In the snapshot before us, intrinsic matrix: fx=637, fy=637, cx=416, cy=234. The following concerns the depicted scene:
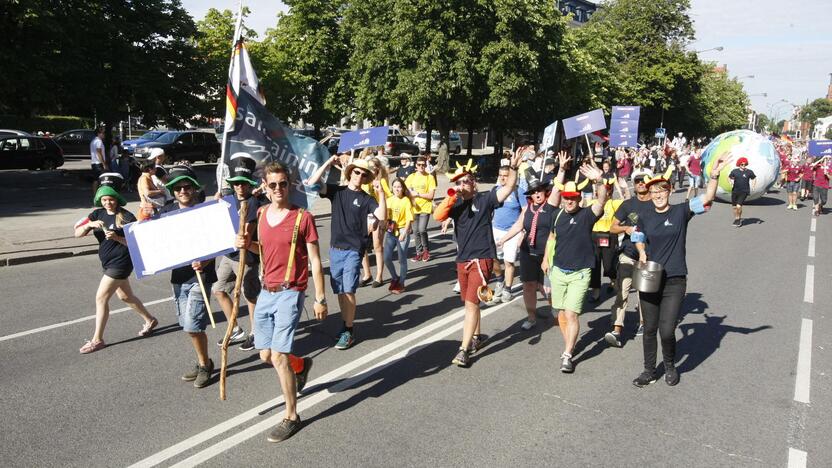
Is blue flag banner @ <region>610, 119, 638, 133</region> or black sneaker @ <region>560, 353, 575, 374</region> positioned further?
blue flag banner @ <region>610, 119, 638, 133</region>

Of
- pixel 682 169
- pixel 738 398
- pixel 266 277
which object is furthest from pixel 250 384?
pixel 682 169

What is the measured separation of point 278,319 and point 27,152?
2495cm

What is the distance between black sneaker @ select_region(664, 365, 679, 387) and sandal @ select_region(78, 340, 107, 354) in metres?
5.41

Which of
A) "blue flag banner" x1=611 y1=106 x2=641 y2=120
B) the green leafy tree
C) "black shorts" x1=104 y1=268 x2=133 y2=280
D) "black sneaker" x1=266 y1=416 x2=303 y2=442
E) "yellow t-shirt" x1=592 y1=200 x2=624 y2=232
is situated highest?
the green leafy tree

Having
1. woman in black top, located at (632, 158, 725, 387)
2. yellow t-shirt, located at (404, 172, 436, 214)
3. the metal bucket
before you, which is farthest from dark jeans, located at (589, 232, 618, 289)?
yellow t-shirt, located at (404, 172, 436, 214)

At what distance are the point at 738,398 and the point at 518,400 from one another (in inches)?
75.6

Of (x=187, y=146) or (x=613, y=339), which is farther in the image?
(x=187, y=146)

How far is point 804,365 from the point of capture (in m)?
6.34

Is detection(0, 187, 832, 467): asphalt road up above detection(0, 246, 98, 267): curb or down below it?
below

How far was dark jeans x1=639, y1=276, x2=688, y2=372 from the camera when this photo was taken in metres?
5.53

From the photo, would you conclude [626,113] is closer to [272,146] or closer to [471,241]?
[471,241]

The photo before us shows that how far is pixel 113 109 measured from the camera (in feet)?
67.0

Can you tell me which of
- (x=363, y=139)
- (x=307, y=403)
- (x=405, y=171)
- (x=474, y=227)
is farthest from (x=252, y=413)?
(x=405, y=171)

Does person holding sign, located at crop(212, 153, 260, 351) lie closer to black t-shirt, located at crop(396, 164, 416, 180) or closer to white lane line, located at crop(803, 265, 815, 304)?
black t-shirt, located at crop(396, 164, 416, 180)
